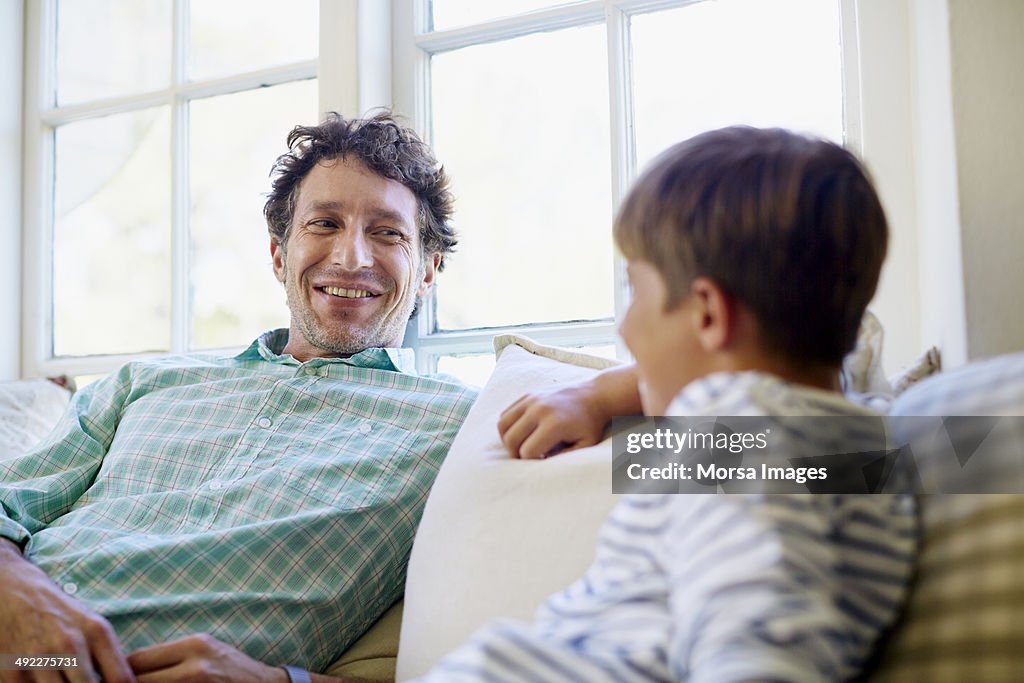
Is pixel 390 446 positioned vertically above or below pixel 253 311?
below

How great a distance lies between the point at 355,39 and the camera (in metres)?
1.96

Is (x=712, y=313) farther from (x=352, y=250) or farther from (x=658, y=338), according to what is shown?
(x=352, y=250)

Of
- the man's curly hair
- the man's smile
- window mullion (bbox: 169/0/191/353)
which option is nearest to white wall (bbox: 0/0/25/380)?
window mullion (bbox: 169/0/191/353)

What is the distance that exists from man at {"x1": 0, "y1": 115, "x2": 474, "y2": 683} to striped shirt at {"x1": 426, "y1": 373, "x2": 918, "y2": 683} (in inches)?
21.3

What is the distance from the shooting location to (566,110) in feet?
6.14

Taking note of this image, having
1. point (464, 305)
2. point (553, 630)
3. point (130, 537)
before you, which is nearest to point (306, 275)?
point (464, 305)

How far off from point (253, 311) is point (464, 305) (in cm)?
57

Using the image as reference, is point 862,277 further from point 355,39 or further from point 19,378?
point 19,378

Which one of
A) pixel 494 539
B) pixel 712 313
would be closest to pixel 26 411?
pixel 494 539

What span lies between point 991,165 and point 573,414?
59cm

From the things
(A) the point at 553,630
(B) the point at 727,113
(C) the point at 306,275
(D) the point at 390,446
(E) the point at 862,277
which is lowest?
(A) the point at 553,630

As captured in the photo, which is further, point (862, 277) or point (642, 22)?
point (642, 22)

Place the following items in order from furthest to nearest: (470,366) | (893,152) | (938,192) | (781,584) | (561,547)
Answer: (470,366), (893,152), (938,192), (561,547), (781,584)

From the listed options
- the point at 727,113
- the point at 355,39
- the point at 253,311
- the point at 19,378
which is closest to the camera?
the point at 727,113
